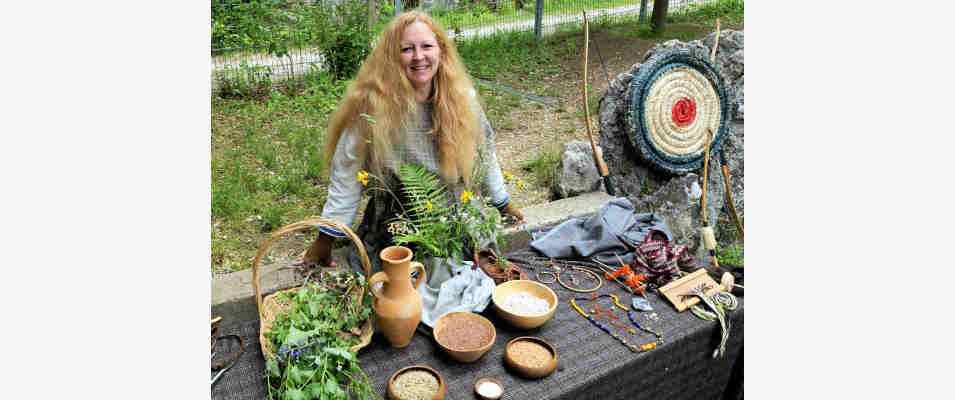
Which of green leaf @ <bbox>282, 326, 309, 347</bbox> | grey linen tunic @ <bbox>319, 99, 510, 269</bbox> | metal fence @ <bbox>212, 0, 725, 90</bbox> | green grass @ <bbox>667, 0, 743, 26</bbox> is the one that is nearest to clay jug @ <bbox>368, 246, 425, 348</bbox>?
green leaf @ <bbox>282, 326, 309, 347</bbox>

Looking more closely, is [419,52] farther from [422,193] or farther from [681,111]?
[681,111]

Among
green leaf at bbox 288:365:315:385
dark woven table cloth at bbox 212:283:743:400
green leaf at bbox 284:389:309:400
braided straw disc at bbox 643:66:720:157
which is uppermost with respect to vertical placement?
braided straw disc at bbox 643:66:720:157

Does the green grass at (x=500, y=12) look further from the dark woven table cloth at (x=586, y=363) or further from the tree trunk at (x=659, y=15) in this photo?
the dark woven table cloth at (x=586, y=363)

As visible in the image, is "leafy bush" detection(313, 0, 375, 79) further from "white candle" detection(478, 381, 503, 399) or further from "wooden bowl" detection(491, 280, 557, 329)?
"white candle" detection(478, 381, 503, 399)

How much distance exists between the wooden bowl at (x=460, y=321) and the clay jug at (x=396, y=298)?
10 cm

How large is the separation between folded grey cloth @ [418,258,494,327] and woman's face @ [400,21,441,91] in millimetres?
689

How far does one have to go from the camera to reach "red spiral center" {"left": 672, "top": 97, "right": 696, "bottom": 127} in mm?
3127

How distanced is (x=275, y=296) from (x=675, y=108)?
2.22m

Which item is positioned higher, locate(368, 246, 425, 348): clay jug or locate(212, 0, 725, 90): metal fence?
locate(212, 0, 725, 90): metal fence

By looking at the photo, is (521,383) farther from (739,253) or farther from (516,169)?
(516,169)

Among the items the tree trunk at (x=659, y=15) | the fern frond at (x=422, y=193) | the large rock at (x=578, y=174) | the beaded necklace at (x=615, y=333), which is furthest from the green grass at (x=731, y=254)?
the tree trunk at (x=659, y=15)

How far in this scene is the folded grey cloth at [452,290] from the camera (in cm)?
199

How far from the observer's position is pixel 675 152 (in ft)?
10.6

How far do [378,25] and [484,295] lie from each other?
18.0 ft
